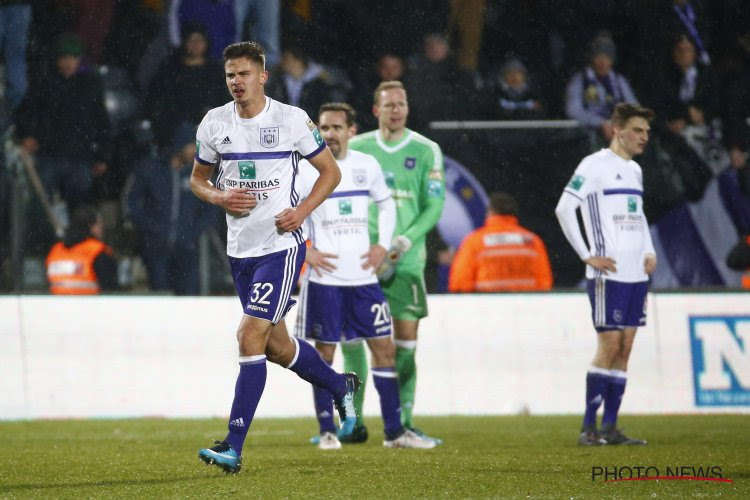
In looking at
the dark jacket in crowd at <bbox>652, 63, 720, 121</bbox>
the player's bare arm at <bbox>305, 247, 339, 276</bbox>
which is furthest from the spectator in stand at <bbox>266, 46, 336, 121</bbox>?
the player's bare arm at <bbox>305, 247, 339, 276</bbox>

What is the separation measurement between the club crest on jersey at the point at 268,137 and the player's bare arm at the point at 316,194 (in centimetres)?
26

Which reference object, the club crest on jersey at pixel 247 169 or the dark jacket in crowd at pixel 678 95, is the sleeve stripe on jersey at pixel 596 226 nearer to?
the club crest on jersey at pixel 247 169

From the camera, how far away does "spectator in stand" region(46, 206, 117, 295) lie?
11.9m

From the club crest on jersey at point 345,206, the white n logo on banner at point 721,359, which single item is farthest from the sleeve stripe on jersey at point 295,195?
the white n logo on banner at point 721,359

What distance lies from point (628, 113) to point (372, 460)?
126 inches

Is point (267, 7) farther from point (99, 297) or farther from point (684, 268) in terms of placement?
point (684, 268)

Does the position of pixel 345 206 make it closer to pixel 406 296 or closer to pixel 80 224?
pixel 406 296

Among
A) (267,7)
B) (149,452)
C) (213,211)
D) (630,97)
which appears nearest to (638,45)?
(630,97)

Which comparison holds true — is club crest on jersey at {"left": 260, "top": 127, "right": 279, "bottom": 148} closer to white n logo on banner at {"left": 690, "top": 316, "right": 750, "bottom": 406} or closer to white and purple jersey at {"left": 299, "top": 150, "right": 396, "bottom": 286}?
white and purple jersey at {"left": 299, "top": 150, "right": 396, "bottom": 286}

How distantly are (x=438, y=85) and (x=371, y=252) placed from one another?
469cm

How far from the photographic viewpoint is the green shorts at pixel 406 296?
9227mm

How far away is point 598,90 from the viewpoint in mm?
13055

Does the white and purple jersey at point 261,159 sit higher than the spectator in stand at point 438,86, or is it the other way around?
the spectator in stand at point 438,86

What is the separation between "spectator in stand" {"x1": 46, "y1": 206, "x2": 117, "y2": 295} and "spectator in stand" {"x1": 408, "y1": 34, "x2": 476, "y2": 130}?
325cm
